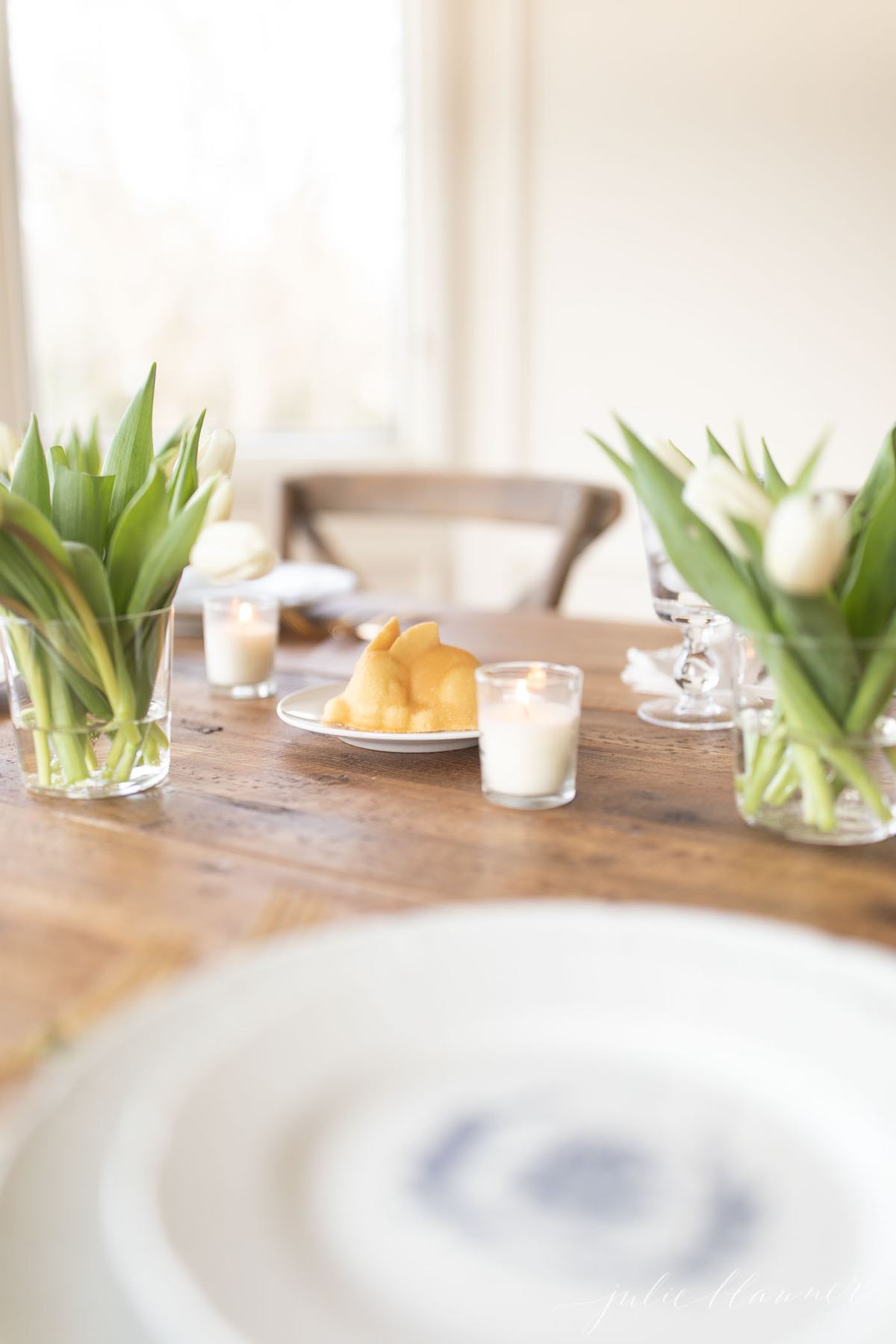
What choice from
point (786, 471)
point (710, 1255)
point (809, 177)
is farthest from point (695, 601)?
point (809, 177)

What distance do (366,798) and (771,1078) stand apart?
420 millimetres

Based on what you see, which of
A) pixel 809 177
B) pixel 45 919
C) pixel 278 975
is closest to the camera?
pixel 278 975

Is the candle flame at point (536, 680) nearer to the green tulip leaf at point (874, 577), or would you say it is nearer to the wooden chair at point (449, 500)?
the green tulip leaf at point (874, 577)

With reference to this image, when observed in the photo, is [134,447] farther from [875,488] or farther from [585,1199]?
[585,1199]

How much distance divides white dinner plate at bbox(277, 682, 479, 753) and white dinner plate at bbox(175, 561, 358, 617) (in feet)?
1.31

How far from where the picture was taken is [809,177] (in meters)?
2.89

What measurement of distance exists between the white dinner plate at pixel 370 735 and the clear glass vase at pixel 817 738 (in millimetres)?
224

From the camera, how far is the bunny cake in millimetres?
968

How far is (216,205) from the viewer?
10.1ft

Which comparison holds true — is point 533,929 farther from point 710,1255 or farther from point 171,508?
point 171,508

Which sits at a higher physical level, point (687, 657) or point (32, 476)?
point (32, 476)

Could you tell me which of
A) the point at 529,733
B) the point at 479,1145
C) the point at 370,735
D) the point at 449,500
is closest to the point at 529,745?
the point at 529,733

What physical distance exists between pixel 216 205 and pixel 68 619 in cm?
257

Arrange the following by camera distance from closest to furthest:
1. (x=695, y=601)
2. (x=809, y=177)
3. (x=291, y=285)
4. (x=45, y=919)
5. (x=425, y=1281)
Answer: (x=425, y=1281), (x=45, y=919), (x=695, y=601), (x=809, y=177), (x=291, y=285)
